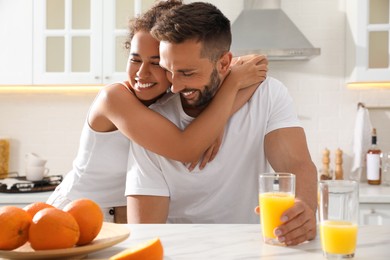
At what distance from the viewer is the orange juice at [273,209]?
1.36 metres

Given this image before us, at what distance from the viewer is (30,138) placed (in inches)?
164

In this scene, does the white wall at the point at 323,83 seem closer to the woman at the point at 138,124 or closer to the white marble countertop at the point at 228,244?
the woman at the point at 138,124

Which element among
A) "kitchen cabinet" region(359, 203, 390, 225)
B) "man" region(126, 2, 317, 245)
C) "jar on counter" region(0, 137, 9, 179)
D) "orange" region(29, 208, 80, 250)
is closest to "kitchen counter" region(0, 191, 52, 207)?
"jar on counter" region(0, 137, 9, 179)

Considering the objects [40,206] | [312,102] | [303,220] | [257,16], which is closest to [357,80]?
[312,102]

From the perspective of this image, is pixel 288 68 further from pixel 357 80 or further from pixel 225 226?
pixel 225 226

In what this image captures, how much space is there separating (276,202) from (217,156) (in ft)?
1.97

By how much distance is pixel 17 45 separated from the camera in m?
3.83

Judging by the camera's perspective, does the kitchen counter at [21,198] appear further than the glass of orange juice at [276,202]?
Yes

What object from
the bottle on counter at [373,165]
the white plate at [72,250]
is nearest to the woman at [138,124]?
the white plate at [72,250]

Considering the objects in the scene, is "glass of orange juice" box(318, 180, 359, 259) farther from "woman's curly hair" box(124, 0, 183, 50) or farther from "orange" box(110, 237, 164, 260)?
"woman's curly hair" box(124, 0, 183, 50)

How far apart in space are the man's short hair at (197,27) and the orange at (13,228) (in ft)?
2.59

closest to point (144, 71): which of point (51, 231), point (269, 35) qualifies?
point (51, 231)

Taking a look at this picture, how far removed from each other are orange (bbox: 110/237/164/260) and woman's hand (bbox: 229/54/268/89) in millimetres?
975

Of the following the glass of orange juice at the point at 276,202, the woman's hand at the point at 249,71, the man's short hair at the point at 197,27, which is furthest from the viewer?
the woman's hand at the point at 249,71
